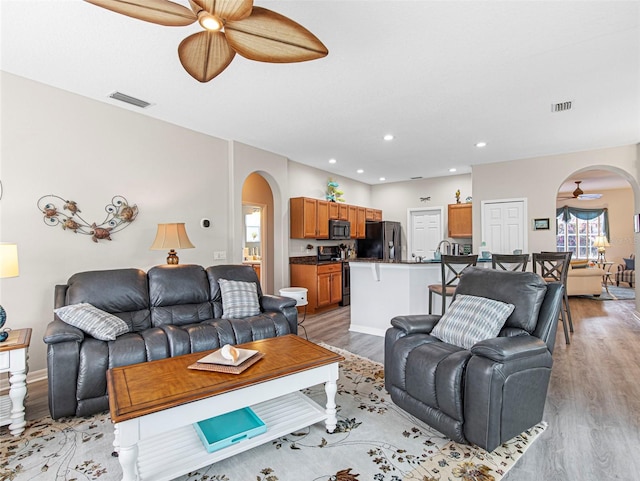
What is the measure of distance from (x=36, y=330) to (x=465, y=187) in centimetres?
779

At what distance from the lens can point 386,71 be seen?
3008 millimetres

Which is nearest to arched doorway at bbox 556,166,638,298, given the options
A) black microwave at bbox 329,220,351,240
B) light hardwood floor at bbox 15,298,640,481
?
light hardwood floor at bbox 15,298,640,481

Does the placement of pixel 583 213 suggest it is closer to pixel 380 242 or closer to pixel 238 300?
pixel 380 242

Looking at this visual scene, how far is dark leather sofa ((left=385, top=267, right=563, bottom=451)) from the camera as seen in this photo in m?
1.87

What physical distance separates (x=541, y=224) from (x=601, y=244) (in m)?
5.41

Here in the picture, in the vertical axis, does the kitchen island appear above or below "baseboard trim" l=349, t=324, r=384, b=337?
above

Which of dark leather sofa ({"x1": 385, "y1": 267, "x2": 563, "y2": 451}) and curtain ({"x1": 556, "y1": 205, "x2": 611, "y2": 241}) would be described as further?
curtain ({"x1": 556, "y1": 205, "x2": 611, "y2": 241})

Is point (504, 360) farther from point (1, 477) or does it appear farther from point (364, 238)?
point (364, 238)

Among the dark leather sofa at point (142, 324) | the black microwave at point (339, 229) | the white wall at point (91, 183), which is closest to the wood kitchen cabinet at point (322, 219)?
the black microwave at point (339, 229)

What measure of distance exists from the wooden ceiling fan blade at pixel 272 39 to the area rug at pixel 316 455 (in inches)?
90.4

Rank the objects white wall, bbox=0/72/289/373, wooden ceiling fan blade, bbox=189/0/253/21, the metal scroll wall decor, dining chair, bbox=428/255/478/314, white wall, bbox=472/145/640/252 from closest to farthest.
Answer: wooden ceiling fan blade, bbox=189/0/253/21 → white wall, bbox=0/72/289/373 → the metal scroll wall decor → dining chair, bbox=428/255/478/314 → white wall, bbox=472/145/640/252

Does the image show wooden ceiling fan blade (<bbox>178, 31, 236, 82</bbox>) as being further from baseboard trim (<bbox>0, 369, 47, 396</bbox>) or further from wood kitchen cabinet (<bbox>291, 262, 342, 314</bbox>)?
wood kitchen cabinet (<bbox>291, 262, 342, 314</bbox>)

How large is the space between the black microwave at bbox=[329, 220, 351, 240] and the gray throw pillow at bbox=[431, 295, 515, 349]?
4.29 meters

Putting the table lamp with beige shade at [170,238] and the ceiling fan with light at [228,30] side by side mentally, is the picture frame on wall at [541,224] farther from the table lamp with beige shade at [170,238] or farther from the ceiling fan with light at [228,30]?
the table lamp with beige shade at [170,238]
